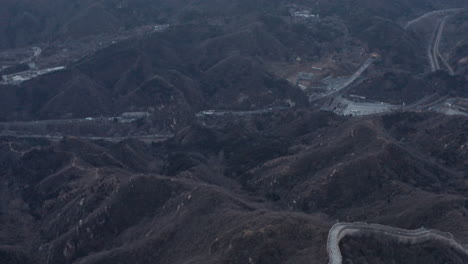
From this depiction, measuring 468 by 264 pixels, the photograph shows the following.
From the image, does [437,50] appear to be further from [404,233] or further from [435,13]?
[404,233]

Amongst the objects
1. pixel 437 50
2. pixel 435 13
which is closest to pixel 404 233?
pixel 437 50

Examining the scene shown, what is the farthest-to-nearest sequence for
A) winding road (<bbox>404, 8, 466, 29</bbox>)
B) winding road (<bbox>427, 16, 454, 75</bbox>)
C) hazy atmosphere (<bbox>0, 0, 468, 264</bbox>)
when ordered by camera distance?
winding road (<bbox>404, 8, 466, 29</bbox>) → winding road (<bbox>427, 16, 454, 75</bbox>) → hazy atmosphere (<bbox>0, 0, 468, 264</bbox>)

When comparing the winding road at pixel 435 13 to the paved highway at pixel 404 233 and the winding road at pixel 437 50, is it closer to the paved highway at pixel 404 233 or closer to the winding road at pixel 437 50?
the winding road at pixel 437 50

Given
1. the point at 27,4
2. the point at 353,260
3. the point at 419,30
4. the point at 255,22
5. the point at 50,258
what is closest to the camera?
the point at 353,260

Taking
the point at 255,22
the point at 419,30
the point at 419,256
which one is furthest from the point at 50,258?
the point at 419,30

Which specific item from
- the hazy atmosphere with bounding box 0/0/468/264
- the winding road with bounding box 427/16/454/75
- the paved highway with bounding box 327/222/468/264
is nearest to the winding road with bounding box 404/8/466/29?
the hazy atmosphere with bounding box 0/0/468/264

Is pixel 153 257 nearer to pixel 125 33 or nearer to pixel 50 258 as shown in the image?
pixel 50 258

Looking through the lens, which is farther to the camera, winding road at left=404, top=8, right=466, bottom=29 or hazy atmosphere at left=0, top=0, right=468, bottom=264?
winding road at left=404, top=8, right=466, bottom=29

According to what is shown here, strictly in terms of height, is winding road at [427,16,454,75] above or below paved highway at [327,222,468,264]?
below

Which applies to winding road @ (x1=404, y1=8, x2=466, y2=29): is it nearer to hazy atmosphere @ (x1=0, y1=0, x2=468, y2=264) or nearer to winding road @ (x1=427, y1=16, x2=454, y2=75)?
hazy atmosphere @ (x1=0, y1=0, x2=468, y2=264)
